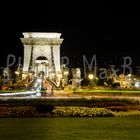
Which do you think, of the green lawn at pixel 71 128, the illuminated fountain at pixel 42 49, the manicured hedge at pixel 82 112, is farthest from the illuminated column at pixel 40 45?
the green lawn at pixel 71 128

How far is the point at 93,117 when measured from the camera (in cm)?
1906

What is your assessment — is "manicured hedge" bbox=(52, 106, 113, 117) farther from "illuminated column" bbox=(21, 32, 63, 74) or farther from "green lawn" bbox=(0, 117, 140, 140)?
"illuminated column" bbox=(21, 32, 63, 74)

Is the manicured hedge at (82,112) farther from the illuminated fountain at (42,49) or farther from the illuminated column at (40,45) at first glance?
the illuminated column at (40,45)

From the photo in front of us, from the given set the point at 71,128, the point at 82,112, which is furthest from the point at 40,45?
the point at 71,128

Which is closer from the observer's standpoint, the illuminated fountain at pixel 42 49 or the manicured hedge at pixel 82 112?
the manicured hedge at pixel 82 112

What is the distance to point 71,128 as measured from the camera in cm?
1512

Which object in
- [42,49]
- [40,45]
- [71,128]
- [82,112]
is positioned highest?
[40,45]

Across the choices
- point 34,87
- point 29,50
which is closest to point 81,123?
point 34,87

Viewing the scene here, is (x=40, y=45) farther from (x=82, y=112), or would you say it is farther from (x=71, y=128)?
(x=71, y=128)

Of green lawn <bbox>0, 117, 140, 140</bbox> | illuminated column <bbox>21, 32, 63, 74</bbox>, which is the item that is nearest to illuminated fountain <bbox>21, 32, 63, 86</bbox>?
illuminated column <bbox>21, 32, 63, 74</bbox>

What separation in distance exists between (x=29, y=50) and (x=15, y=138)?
2649 inches

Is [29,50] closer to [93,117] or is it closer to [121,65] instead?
[121,65]

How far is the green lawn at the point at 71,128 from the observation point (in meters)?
13.3

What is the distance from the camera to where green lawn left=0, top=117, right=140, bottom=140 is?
→ 43.6 ft
